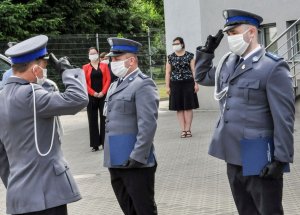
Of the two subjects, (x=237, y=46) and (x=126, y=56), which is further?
(x=126, y=56)

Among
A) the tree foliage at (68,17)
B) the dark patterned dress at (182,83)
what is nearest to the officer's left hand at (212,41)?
the dark patterned dress at (182,83)

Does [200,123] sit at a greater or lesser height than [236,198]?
lesser

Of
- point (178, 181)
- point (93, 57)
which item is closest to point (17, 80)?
point (178, 181)

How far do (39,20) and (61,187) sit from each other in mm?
25877

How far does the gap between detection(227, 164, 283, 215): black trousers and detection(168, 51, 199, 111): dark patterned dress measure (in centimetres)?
766

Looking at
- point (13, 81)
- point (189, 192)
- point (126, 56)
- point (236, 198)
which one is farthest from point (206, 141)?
point (13, 81)

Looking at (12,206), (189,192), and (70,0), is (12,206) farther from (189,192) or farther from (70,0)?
(70,0)

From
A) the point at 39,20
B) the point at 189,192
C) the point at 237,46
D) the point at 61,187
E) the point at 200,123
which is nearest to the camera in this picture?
the point at 61,187

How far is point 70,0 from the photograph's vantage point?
31141 millimetres

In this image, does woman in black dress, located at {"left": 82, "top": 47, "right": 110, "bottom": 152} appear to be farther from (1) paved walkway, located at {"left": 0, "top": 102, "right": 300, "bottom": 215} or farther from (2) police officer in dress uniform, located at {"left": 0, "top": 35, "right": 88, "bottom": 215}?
(2) police officer in dress uniform, located at {"left": 0, "top": 35, "right": 88, "bottom": 215}

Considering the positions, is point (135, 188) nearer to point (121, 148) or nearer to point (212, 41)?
point (121, 148)

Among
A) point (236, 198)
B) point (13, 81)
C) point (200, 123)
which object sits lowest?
point (200, 123)

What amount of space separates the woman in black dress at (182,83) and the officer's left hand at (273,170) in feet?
25.8

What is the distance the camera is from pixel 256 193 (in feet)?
16.4
